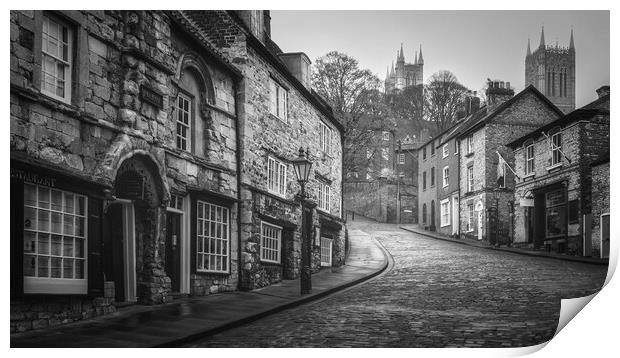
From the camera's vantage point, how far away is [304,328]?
6656 millimetres

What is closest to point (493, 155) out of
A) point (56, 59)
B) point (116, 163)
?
point (116, 163)

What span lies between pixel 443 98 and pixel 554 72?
1.13 meters

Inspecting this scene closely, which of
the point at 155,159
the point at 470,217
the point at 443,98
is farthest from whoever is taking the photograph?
the point at 470,217

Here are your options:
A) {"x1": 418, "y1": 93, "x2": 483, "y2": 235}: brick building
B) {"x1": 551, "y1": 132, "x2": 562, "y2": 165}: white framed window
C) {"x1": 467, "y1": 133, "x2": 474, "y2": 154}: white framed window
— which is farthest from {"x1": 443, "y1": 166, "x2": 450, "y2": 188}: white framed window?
{"x1": 551, "y1": 132, "x2": 562, "y2": 165}: white framed window

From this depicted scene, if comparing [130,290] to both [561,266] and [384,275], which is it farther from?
[561,266]

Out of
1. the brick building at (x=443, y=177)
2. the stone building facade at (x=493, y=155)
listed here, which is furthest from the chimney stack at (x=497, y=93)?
the brick building at (x=443, y=177)

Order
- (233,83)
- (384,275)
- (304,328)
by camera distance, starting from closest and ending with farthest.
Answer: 1. (304,328)
2. (233,83)
3. (384,275)

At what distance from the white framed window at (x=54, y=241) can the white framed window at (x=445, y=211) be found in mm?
3914

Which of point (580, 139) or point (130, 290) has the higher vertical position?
point (580, 139)

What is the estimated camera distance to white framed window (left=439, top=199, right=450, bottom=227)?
775 cm

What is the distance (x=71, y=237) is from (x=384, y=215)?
326cm

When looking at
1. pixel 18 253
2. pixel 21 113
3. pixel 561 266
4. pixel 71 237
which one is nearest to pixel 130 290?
pixel 71 237

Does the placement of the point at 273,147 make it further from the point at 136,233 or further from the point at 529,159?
the point at 529,159

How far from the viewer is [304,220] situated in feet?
28.2
